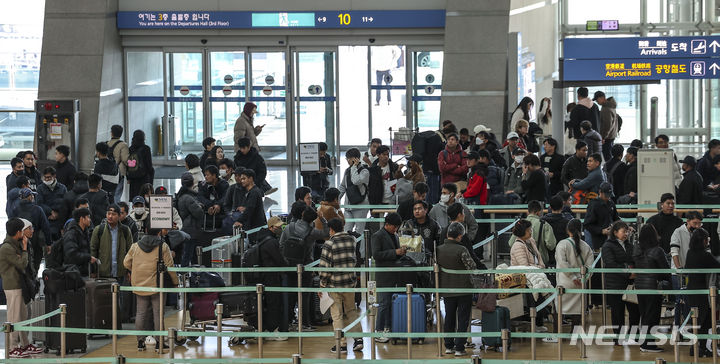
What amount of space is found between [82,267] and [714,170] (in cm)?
983

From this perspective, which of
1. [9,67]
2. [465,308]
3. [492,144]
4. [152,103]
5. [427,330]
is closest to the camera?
[465,308]

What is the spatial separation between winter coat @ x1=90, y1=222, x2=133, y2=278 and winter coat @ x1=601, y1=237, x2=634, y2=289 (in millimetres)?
5322

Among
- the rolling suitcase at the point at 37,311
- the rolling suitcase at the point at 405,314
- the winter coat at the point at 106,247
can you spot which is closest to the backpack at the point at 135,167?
the winter coat at the point at 106,247

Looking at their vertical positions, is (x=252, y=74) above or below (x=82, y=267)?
above

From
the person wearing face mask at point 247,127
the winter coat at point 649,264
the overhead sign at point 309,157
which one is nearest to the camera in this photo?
the winter coat at point 649,264

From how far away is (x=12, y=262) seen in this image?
1141cm

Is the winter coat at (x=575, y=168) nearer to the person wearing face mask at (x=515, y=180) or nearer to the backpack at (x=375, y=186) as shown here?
the person wearing face mask at (x=515, y=180)

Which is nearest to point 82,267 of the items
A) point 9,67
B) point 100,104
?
point 100,104

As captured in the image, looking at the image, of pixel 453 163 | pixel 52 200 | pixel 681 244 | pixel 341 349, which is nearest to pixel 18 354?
pixel 341 349

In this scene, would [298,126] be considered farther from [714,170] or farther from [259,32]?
[714,170]

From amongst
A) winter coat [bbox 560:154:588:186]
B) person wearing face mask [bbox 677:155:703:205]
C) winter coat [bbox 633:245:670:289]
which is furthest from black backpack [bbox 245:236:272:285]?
person wearing face mask [bbox 677:155:703:205]

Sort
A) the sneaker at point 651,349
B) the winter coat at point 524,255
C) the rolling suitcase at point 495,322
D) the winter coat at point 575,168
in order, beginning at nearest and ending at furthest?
the sneaker at point 651,349
the rolling suitcase at point 495,322
the winter coat at point 524,255
the winter coat at point 575,168

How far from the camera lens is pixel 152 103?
25.8 meters

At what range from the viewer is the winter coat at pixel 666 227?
1279 cm
